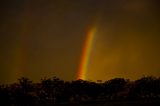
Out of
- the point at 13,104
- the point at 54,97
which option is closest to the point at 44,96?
the point at 54,97

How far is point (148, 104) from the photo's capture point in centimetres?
2864

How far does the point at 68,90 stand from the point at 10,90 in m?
5.33

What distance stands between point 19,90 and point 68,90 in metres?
4.52

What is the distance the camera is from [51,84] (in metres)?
38.2

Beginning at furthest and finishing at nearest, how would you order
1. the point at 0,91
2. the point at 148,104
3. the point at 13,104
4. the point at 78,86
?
1. the point at 78,86
2. the point at 0,91
3. the point at 13,104
4. the point at 148,104

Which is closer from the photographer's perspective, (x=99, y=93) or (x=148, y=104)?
(x=148, y=104)

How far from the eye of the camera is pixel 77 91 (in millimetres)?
35219

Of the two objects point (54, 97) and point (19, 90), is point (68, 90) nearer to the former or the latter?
point (54, 97)

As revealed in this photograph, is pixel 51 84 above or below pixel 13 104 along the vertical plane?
above

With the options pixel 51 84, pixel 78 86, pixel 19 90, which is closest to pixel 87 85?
pixel 78 86

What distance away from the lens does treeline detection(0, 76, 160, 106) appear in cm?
3238

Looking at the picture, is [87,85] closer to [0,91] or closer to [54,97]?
[54,97]

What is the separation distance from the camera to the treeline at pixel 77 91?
1275 inches

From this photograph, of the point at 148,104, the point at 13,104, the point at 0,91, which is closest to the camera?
the point at 148,104
